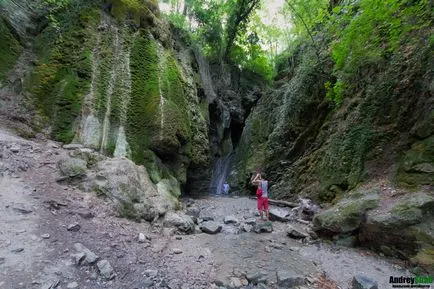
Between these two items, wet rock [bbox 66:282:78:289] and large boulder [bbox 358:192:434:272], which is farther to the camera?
large boulder [bbox 358:192:434:272]

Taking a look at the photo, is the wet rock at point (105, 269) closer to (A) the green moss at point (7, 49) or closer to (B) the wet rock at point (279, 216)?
(B) the wet rock at point (279, 216)

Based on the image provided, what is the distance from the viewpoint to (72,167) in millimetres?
5965

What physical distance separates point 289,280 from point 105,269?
9.80ft

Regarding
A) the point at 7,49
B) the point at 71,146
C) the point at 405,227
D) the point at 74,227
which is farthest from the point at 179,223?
the point at 7,49

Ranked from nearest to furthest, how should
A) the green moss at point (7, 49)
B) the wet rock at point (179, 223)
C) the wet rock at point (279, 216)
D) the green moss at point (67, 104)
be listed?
1. the wet rock at point (179, 223)
2. the green moss at point (7, 49)
3. the green moss at point (67, 104)
4. the wet rock at point (279, 216)

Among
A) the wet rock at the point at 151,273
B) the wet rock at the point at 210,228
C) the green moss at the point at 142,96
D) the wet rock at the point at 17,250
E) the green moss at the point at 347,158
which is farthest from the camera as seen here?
the green moss at the point at 142,96

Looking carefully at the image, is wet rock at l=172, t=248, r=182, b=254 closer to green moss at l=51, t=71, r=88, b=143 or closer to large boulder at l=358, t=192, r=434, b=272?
large boulder at l=358, t=192, r=434, b=272

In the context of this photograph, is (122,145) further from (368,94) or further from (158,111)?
(368,94)

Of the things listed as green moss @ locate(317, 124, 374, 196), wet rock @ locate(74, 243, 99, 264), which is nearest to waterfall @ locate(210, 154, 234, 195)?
green moss @ locate(317, 124, 374, 196)

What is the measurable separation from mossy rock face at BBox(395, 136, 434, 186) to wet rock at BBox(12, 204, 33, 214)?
25.4 ft

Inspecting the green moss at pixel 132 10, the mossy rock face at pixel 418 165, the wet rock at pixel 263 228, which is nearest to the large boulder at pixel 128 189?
the wet rock at pixel 263 228

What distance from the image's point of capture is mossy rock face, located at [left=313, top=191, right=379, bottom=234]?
570cm

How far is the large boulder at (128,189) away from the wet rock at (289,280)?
3500 mm

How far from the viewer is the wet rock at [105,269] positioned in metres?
3.71
